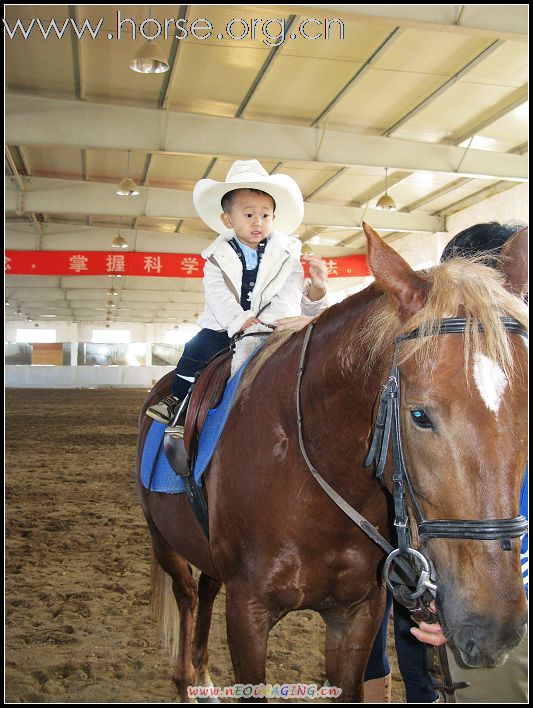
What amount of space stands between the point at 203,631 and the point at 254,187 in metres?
1.95

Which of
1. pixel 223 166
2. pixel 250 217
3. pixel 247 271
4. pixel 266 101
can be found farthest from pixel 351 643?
pixel 223 166

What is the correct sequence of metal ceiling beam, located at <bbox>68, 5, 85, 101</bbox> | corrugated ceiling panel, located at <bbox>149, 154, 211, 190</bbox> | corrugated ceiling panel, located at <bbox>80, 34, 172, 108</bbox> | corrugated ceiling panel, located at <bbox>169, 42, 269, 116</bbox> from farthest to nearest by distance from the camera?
1. corrugated ceiling panel, located at <bbox>149, 154, 211, 190</bbox>
2. corrugated ceiling panel, located at <bbox>169, 42, 269, 116</bbox>
3. corrugated ceiling panel, located at <bbox>80, 34, 172, 108</bbox>
4. metal ceiling beam, located at <bbox>68, 5, 85, 101</bbox>

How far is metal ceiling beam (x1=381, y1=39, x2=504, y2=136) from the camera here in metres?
7.41

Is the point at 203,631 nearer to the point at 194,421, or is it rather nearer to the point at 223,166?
the point at 194,421

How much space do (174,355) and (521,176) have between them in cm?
2569

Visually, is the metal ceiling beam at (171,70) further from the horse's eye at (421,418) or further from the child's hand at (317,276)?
the horse's eye at (421,418)

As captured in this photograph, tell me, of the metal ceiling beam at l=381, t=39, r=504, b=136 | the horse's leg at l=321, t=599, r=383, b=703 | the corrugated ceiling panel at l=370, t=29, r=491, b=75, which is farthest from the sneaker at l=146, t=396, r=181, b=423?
the metal ceiling beam at l=381, t=39, r=504, b=136

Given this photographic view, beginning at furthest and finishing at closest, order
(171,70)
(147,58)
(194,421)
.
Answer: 1. (171,70)
2. (147,58)
3. (194,421)

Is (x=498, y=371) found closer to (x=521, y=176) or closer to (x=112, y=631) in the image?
(x=112, y=631)

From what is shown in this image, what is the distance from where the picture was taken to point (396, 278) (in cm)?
121

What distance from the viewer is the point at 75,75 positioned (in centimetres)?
783

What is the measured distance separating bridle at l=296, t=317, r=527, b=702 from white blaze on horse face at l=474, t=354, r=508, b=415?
0.08 meters

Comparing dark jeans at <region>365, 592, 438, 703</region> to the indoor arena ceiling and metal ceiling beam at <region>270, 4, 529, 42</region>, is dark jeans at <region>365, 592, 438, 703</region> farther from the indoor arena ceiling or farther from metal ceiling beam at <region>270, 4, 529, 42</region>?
metal ceiling beam at <region>270, 4, 529, 42</region>

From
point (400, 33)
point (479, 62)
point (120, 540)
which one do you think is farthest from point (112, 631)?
point (479, 62)
